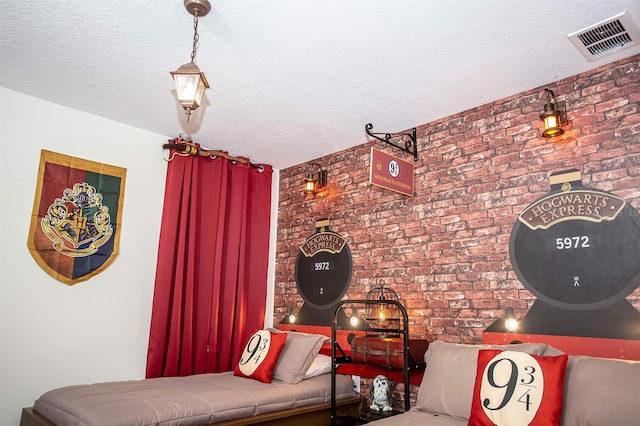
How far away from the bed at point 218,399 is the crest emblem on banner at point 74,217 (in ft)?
3.59

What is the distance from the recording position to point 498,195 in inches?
135

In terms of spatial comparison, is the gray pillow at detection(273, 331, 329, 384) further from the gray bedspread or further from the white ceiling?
the white ceiling

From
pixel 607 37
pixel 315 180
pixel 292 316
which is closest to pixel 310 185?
pixel 315 180

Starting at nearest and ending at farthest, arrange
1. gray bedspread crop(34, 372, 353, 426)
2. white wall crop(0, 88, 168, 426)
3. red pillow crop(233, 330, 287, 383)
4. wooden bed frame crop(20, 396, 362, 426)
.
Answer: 1. gray bedspread crop(34, 372, 353, 426)
2. wooden bed frame crop(20, 396, 362, 426)
3. white wall crop(0, 88, 168, 426)
4. red pillow crop(233, 330, 287, 383)

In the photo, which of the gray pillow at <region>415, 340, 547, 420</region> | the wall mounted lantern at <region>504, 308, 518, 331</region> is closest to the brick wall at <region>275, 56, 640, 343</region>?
the wall mounted lantern at <region>504, 308, 518, 331</region>

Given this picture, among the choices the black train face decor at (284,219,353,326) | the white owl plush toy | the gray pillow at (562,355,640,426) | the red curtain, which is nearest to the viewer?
the gray pillow at (562,355,640,426)

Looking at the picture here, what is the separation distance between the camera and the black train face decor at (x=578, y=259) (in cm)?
277

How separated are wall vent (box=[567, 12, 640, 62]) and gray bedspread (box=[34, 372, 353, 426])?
10.4 feet

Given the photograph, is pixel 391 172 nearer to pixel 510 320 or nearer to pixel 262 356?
pixel 510 320

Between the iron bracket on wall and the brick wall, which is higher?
the iron bracket on wall

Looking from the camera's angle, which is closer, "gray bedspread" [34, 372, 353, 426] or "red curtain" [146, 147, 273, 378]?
"gray bedspread" [34, 372, 353, 426]

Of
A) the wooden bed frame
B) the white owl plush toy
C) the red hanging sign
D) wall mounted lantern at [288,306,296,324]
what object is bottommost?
the wooden bed frame

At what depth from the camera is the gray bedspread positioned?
2.57 meters

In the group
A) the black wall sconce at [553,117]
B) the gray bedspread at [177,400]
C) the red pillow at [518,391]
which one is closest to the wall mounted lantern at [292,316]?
the gray bedspread at [177,400]
